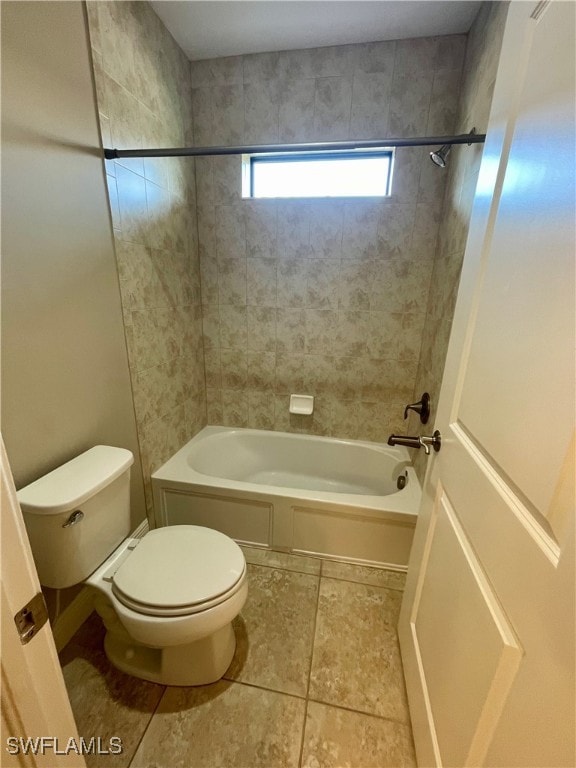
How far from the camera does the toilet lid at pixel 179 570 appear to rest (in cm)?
97

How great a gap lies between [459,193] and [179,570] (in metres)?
1.95

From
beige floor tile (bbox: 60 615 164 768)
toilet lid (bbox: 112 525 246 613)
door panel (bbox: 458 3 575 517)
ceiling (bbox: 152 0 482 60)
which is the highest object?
ceiling (bbox: 152 0 482 60)

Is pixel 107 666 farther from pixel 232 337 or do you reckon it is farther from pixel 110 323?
pixel 232 337

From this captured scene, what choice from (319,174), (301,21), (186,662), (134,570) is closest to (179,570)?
(134,570)

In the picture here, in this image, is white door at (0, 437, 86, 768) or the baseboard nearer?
white door at (0, 437, 86, 768)

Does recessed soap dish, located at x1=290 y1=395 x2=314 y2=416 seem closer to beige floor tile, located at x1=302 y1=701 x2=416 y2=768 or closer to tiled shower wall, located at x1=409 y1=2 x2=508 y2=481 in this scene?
tiled shower wall, located at x1=409 y1=2 x2=508 y2=481

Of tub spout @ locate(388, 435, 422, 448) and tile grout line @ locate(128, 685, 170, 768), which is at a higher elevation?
tub spout @ locate(388, 435, 422, 448)

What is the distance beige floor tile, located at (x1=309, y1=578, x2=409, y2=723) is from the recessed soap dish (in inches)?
38.7

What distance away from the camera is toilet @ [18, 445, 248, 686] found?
0.95 meters

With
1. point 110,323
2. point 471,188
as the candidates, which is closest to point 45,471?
point 110,323

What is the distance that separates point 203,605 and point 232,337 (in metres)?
1.55

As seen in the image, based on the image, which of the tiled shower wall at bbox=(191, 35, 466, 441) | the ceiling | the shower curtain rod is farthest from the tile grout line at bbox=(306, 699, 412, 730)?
the ceiling

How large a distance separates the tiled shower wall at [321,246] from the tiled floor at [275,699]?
3.77ft

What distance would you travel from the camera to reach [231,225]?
1959 millimetres
